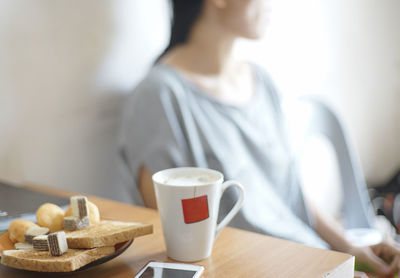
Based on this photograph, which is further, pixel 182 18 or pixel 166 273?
pixel 182 18

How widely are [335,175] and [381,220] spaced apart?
279mm

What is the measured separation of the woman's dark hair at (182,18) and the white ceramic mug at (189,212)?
65 centimetres

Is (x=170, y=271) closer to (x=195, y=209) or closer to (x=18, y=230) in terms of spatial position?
(x=195, y=209)

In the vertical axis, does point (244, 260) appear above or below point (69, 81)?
below

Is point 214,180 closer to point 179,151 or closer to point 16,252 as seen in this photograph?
point 16,252

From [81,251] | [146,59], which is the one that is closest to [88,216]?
[81,251]

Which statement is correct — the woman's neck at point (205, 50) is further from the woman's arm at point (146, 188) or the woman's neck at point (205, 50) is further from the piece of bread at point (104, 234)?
the piece of bread at point (104, 234)

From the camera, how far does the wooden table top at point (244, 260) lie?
525mm

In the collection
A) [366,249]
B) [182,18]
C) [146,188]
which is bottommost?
[366,249]

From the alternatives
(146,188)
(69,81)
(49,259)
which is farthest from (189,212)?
(69,81)

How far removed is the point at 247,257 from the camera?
566 mm

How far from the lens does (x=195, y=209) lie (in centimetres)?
53

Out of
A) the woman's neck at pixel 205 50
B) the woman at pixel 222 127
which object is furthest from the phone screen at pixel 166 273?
the woman's neck at pixel 205 50

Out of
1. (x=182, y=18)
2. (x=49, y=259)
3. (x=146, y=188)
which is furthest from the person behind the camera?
(x=182, y=18)
